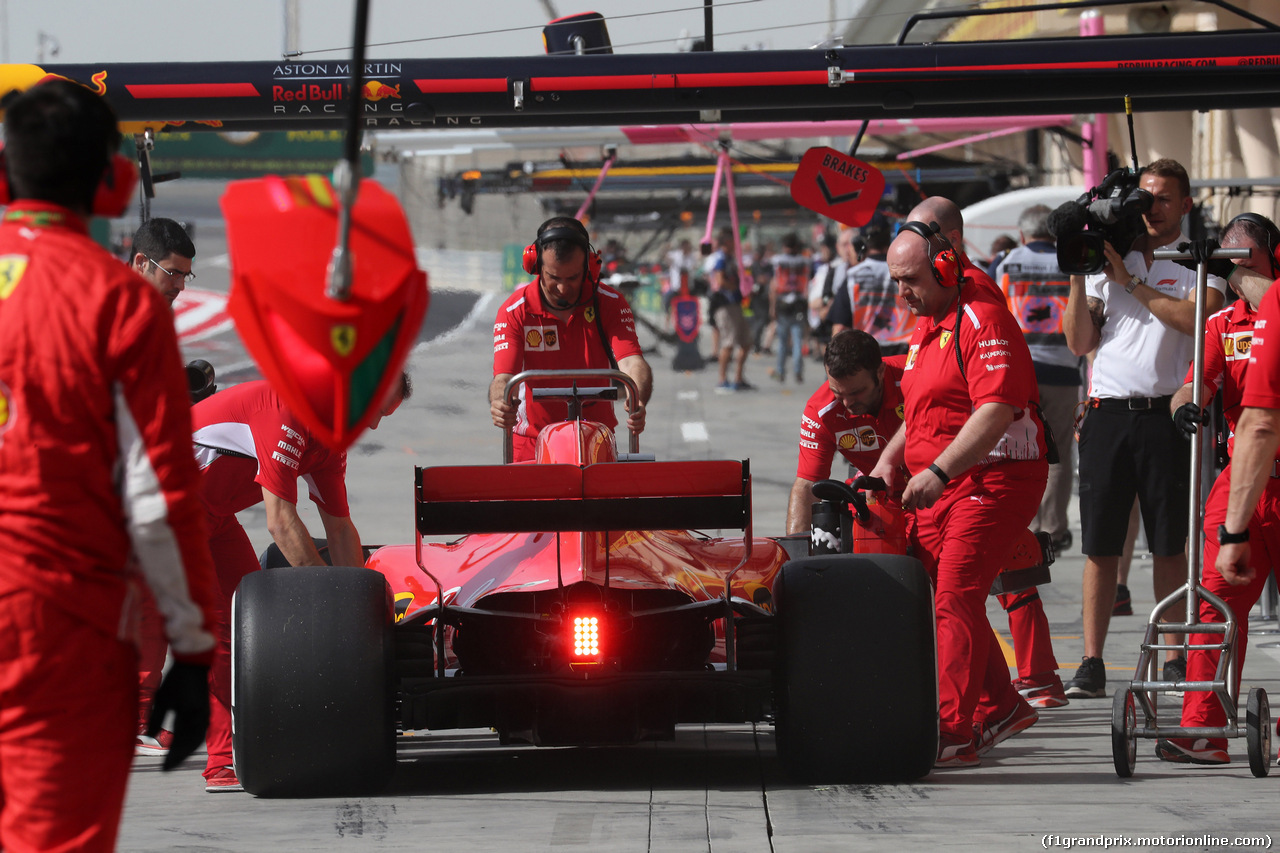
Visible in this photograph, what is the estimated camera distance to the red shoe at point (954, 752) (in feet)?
18.2

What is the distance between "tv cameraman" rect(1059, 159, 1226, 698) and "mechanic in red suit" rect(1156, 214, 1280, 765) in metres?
0.93

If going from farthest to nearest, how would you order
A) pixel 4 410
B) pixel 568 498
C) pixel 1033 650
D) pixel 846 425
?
1. pixel 1033 650
2. pixel 846 425
3. pixel 568 498
4. pixel 4 410

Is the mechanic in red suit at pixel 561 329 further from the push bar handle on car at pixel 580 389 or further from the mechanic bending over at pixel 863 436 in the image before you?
the mechanic bending over at pixel 863 436

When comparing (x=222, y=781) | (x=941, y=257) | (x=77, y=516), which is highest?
(x=941, y=257)

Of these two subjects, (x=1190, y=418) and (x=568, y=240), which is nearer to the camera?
(x=1190, y=418)

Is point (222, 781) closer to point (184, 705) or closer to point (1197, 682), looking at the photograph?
point (184, 705)

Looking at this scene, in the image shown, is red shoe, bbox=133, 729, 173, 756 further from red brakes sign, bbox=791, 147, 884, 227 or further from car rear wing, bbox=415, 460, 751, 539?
red brakes sign, bbox=791, 147, 884, 227

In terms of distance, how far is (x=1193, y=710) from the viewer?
5.47m

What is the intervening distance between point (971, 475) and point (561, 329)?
2.10 m

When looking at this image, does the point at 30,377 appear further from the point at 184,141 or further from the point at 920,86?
the point at 184,141

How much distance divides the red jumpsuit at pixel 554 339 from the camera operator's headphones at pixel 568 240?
0.26ft

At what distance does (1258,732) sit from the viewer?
5.17m

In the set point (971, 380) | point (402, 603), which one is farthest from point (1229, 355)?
point (402, 603)

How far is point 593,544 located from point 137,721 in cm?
238
